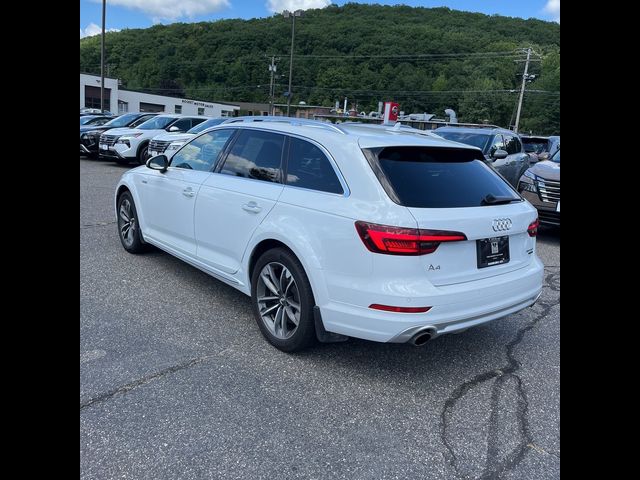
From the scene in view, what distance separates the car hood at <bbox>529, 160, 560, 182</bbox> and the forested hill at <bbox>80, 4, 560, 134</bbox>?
52481 mm

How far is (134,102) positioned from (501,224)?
73.7m

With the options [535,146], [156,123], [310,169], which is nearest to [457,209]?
[310,169]

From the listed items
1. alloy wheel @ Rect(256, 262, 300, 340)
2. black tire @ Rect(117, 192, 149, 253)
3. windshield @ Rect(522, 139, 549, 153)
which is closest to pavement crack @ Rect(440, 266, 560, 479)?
alloy wheel @ Rect(256, 262, 300, 340)

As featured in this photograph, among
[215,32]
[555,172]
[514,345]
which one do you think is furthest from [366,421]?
[215,32]

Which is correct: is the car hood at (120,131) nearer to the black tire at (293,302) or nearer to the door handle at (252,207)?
the door handle at (252,207)

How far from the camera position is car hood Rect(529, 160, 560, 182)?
7.91m

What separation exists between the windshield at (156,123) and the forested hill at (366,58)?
164ft

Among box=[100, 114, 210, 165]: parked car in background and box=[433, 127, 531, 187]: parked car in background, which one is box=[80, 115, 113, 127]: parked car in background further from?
box=[433, 127, 531, 187]: parked car in background

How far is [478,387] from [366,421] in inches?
35.8

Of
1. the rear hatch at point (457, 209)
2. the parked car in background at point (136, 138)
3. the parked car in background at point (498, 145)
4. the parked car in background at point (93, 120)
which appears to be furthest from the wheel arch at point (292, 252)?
the parked car in background at point (93, 120)

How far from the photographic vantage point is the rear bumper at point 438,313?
292 cm
